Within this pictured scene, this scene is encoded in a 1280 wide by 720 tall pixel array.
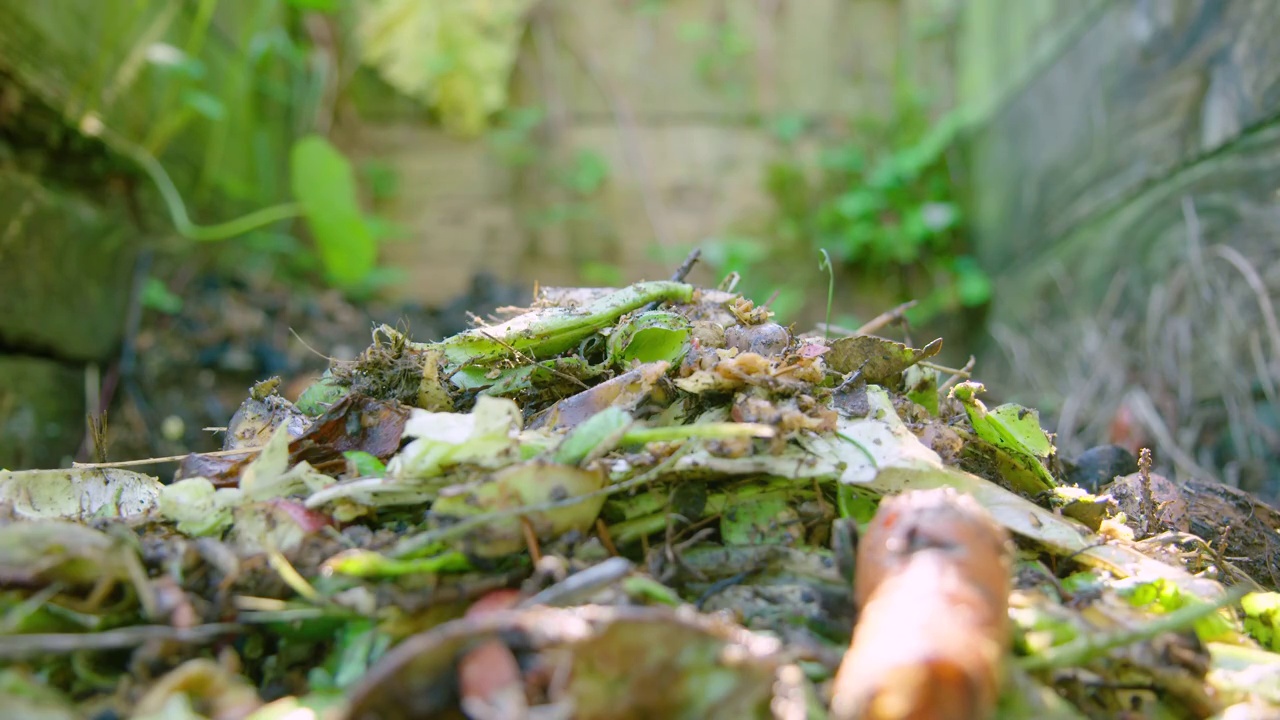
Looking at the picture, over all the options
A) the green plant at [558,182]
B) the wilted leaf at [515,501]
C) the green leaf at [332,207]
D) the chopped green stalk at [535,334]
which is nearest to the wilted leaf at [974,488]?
the wilted leaf at [515,501]

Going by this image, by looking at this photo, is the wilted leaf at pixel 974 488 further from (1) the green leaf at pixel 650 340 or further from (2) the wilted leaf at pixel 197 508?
(2) the wilted leaf at pixel 197 508

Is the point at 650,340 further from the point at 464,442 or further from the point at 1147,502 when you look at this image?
the point at 1147,502

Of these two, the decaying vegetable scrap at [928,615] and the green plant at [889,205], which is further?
the green plant at [889,205]

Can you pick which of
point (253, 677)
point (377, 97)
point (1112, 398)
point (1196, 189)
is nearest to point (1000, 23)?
point (1196, 189)

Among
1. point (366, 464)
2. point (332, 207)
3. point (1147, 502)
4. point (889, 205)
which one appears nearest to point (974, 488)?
point (1147, 502)

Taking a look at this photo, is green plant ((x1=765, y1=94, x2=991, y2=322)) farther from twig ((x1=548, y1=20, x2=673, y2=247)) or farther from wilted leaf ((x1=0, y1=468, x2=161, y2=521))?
wilted leaf ((x1=0, y1=468, x2=161, y2=521))

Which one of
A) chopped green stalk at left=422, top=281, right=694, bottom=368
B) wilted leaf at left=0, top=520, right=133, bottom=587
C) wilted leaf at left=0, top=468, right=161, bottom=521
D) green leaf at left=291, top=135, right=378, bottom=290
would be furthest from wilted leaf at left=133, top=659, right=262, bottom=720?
green leaf at left=291, top=135, right=378, bottom=290
